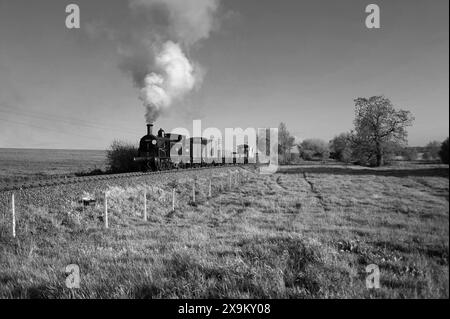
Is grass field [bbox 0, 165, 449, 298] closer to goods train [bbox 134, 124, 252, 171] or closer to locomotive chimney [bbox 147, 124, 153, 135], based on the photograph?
goods train [bbox 134, 124, 252, 171]

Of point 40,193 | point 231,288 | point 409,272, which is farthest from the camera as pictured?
point 40,193

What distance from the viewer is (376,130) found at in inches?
137

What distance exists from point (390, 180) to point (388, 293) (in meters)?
1.31

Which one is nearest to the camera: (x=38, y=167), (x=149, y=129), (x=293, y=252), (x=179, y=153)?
(x=293, y=252)

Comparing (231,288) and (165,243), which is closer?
(231,288)

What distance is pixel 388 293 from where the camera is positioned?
2574 millimetres

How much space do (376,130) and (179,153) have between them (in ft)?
104

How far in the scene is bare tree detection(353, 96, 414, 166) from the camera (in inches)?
122

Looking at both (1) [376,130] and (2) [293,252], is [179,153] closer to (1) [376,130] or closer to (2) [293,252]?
(2) [293,252]

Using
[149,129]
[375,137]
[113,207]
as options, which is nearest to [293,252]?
[375,137]

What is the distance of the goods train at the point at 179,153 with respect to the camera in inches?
1134
